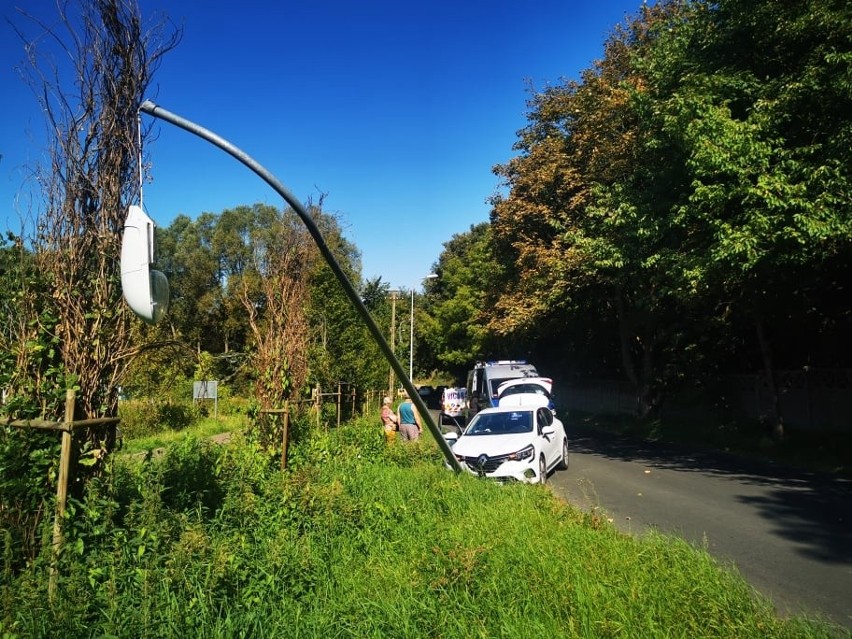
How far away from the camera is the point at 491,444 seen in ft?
37.1

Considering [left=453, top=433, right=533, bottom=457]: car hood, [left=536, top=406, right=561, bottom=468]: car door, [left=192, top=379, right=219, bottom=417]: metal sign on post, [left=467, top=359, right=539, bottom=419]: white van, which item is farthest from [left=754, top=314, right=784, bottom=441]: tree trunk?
[left=192, top=379, right=219, bottom=417]: metal sign on post

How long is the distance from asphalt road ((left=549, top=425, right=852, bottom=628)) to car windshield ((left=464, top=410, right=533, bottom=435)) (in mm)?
1160

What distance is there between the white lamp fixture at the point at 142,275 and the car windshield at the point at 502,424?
353 inches

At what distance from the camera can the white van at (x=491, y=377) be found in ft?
71.6

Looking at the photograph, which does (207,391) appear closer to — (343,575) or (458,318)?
(343,575)

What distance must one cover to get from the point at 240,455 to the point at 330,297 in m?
9.84

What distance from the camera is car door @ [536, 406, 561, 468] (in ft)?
39.0

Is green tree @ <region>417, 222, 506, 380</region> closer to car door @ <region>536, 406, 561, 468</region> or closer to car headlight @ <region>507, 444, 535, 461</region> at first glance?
car door @ <region>536, 406, 561, 468</region>

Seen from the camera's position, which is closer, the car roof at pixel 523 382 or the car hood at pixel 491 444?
→ the car hood at pixel 491 444

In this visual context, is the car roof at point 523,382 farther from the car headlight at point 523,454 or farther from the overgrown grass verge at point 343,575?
the overgrown grass verge at point 343,575

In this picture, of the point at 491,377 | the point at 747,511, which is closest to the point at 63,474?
the point at 747,511

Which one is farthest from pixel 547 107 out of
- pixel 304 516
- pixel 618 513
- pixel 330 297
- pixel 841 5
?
pixel 304 516

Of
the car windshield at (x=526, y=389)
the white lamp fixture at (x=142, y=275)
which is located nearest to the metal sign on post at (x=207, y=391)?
the car windshield at (x=526, y=389)

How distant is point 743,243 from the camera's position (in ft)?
36.0
